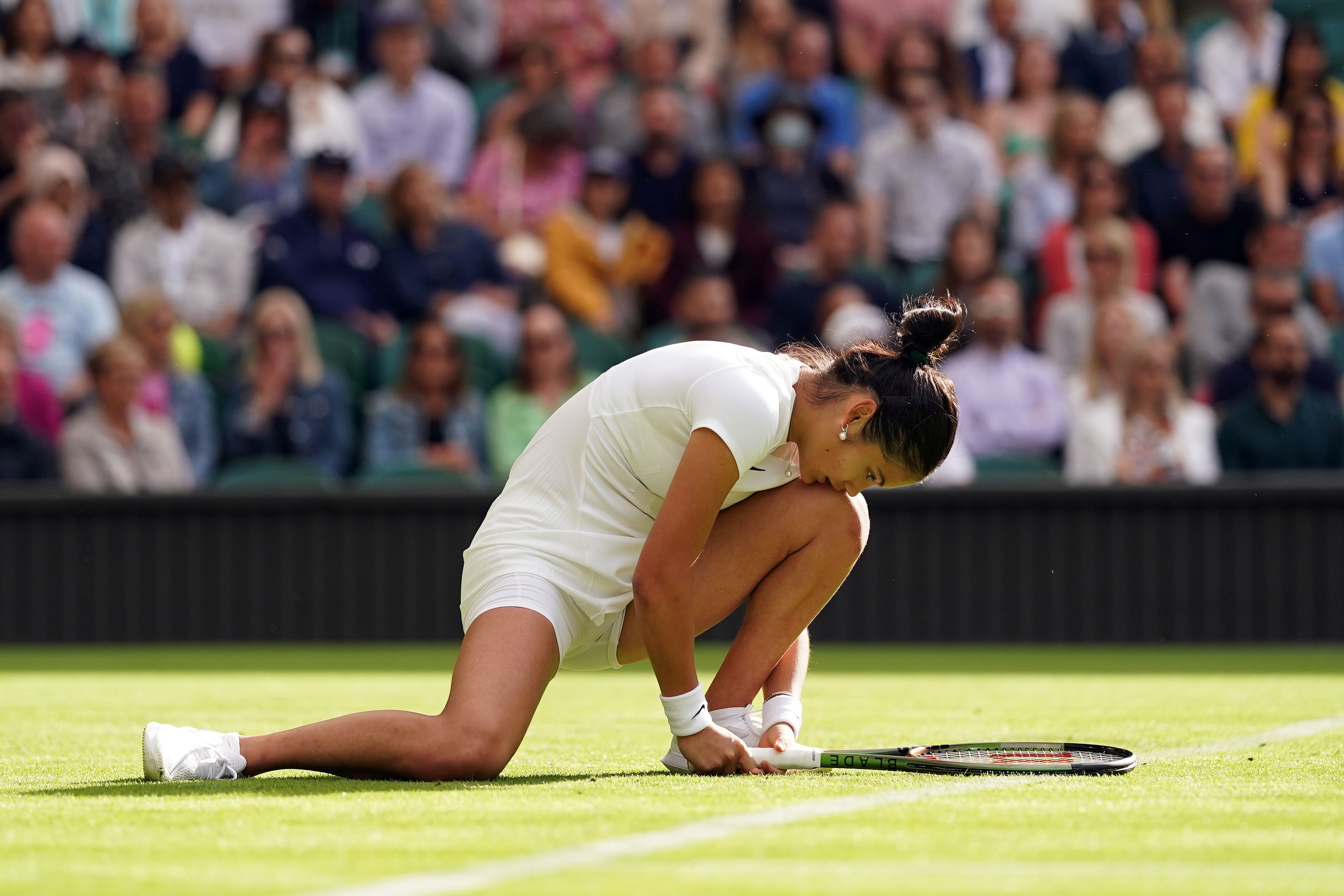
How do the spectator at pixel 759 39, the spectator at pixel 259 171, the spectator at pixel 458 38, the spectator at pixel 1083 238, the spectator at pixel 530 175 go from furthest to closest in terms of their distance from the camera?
the spectator at pixel 458 38
the spectator at pixel 759 39
the spectator at pixel 530 175
the spectator at pixel 259 171
the spectator at pixel 1083 238

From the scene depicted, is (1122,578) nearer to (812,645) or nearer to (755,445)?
(812,645)

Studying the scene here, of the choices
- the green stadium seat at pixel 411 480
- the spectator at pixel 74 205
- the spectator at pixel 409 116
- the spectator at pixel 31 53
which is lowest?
the green stadium seat at pixel 411 480

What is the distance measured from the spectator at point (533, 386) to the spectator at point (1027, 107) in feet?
12.0

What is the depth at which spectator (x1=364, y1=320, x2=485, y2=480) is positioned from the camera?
32.6 feet

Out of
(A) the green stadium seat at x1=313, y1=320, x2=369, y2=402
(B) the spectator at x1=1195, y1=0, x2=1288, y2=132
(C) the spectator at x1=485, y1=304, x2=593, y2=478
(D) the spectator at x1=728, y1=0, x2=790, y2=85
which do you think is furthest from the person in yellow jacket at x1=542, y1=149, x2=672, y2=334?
(B) the spectator at x1=1195, y1=0, x2=1288, y2=132

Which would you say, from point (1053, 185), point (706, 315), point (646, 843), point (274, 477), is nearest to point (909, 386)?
point (646, 843)

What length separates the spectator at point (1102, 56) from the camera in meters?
12.3

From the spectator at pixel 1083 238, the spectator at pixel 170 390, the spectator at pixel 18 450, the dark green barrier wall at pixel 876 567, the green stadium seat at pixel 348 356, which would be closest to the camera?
the dark green barrier wall at pixel 876 567

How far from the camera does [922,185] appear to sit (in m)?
11.5

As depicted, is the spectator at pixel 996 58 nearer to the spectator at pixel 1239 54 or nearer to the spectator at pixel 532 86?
the spectator at pixel 1239 54

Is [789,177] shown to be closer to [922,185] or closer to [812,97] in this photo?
[922,185]

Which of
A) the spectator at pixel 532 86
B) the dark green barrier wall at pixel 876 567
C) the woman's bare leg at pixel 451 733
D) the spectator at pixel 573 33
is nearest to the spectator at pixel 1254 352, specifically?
the dark green barrier wall at pixel 876 567

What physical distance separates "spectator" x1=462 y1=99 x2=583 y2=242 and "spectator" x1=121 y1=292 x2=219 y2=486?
229cm

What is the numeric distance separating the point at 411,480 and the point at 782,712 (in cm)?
577
